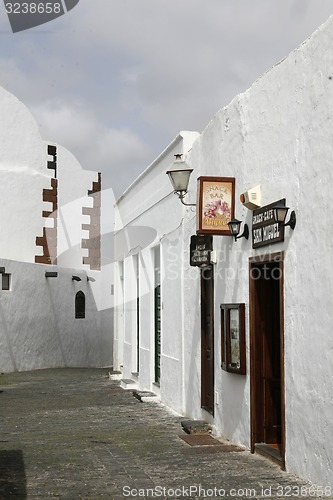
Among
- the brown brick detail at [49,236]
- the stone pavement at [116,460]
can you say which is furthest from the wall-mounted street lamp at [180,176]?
the brown brick detail at [49,236]

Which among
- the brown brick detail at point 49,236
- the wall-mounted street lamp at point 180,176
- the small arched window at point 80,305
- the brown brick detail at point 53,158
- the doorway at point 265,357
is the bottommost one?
the doorway at point 265,357

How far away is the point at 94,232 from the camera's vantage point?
23531 millimetres

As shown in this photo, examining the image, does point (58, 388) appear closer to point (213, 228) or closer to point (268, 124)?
point (213, 228)

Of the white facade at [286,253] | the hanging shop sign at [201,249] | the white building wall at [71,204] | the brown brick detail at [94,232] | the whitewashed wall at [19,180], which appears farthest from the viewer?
the brown brick detail at [94,232]

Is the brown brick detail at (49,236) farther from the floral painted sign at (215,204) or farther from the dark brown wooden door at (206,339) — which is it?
the floral painted sign at (215,204)

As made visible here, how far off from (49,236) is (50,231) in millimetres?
153

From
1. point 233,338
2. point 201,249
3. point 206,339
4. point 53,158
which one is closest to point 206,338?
point 206,339

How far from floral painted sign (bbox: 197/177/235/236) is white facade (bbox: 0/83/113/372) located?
34.4 ft

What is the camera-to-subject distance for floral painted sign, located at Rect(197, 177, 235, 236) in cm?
821

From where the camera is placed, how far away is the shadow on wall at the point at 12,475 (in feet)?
19.4

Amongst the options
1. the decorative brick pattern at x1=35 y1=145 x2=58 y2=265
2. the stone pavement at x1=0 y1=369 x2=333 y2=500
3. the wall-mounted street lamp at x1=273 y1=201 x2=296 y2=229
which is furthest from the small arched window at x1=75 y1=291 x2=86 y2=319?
the wall-mounted street lamp at x1=273 y1=201 x2=296 y2=229

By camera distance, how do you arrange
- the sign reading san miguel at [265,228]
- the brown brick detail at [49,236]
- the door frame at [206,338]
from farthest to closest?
the brown brick detail at [49,236] → the door frame at [206,338] → the sign reading san miguel at [265,228]

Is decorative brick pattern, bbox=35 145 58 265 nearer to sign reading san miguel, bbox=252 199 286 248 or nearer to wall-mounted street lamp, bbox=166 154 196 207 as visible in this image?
wall-mounted street lamp, bbox=166 154 196 207

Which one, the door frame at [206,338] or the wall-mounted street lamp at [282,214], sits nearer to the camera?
the wall-mounted street lamp at [282,214]
